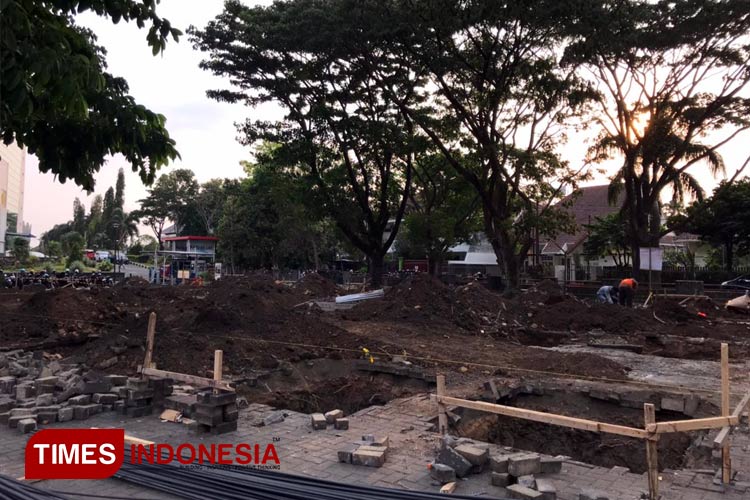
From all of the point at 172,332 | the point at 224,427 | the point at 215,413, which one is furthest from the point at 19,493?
the point at 172,332

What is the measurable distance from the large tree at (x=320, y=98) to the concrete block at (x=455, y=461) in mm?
17231

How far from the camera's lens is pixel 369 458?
523 cm

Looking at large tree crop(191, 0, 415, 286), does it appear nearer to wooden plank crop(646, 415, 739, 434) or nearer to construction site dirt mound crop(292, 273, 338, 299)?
construction site dirt mound crop(292, 273, 338, 299)

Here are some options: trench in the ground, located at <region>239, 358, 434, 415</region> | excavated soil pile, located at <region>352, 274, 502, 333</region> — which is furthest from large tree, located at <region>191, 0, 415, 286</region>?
trench in the ground, located at <region>239, 358, 434, 415</region>

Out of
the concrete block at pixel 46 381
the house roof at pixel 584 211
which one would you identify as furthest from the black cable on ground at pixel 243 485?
the house roof at pixel 584 211

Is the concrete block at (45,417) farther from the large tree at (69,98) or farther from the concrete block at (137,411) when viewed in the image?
the large tree at (69,98)

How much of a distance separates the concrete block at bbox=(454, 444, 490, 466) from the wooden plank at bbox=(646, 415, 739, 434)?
4.61ft

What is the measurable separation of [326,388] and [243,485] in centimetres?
522

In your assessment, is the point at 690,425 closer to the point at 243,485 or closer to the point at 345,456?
the point at 345,456

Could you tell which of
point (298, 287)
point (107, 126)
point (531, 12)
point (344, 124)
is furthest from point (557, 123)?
point (107, 126)

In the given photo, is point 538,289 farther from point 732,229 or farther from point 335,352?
point 732,229

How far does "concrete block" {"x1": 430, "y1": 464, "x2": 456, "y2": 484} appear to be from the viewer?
4848 millimetres

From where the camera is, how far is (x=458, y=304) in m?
17.9

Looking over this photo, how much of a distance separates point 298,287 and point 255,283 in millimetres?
4680
